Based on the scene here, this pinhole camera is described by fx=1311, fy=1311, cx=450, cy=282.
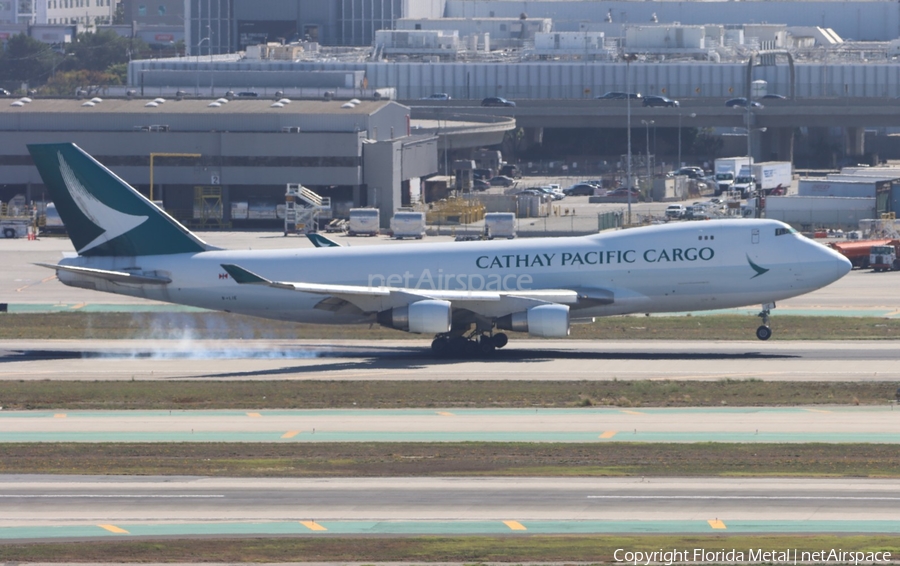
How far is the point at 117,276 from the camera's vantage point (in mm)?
56156

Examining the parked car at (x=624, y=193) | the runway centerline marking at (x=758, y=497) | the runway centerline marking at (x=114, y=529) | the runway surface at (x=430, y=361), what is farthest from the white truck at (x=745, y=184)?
the runway centerline marking at (x=114, y=529)

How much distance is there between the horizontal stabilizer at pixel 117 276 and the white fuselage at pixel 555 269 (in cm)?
27

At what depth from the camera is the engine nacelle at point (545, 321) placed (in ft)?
174

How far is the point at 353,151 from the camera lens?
119688 millimetres

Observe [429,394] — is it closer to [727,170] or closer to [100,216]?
[100,216]

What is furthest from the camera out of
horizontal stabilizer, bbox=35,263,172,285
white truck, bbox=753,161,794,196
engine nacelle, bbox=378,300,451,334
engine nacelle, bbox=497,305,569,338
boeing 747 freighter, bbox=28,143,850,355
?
white truck, bbox=753,161,794,196

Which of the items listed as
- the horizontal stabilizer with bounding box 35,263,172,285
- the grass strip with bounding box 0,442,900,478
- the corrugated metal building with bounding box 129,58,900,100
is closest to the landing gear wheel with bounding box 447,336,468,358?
the horizontal stabilizer with bounding box 35,263,172,285

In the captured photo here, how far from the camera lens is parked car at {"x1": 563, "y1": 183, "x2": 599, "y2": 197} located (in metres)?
155

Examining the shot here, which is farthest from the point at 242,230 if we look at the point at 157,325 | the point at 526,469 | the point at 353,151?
the point at 526,469

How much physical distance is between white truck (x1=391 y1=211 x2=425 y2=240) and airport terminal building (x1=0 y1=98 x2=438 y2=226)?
11296mm

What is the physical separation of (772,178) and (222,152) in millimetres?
63187

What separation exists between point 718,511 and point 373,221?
84.0 meters

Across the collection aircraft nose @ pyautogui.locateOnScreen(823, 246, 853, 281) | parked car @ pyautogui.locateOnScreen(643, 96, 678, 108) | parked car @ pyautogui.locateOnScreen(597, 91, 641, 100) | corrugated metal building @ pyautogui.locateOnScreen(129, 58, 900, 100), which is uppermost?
corrugated metal building @ pyautogui.locateOnScreen(129, 58, 900, 100)

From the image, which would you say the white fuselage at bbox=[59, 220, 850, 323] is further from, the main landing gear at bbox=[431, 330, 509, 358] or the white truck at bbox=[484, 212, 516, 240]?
the white truck at bbox=[484, 212, 516, 240]
